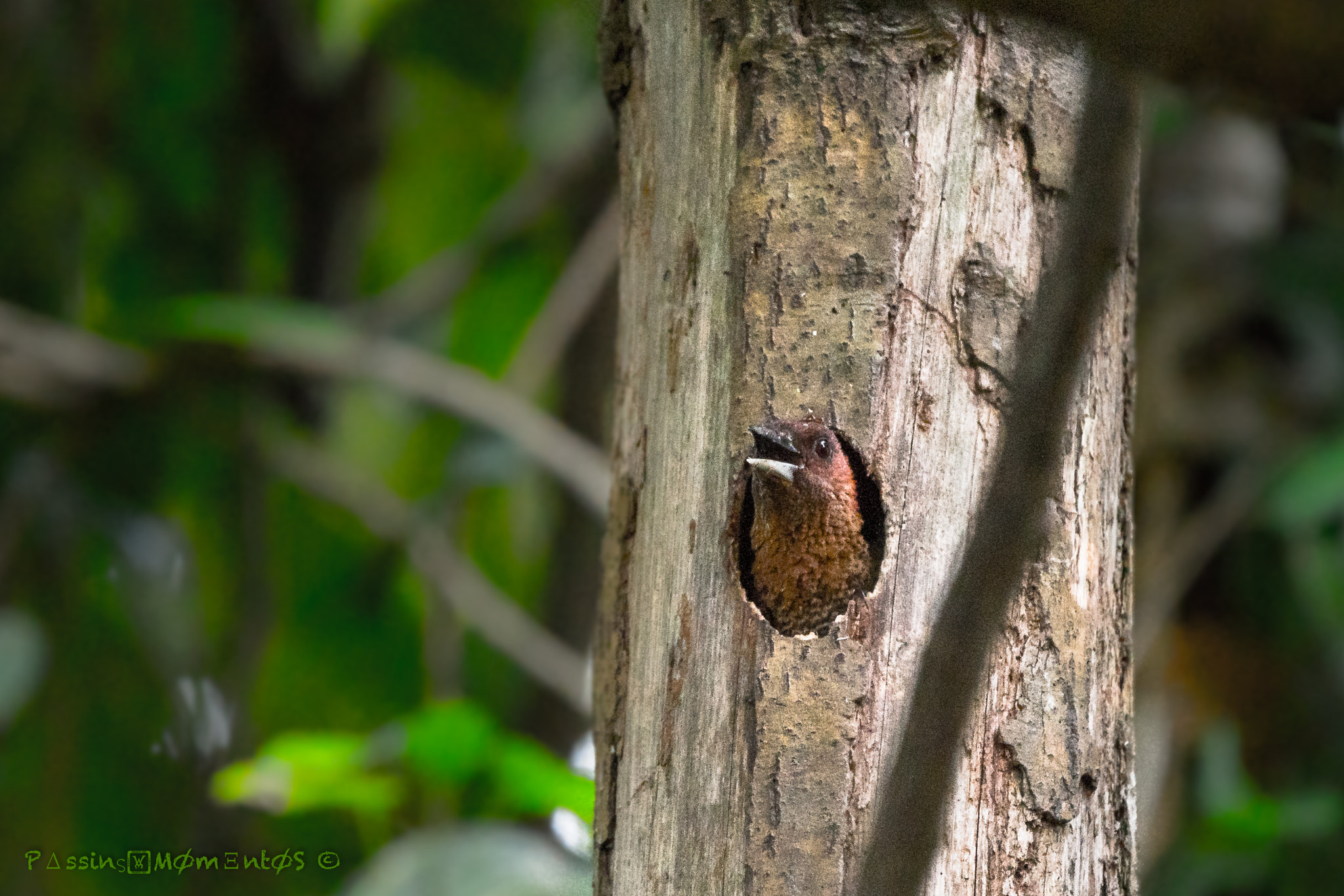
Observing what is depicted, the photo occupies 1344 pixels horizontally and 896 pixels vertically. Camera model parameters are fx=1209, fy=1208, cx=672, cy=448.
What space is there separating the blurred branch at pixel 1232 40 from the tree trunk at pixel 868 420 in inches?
27.0

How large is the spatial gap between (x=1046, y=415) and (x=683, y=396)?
63 centimetres

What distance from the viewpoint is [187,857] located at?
2.63 meters

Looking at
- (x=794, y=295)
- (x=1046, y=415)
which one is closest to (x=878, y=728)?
(x=794, y=295)

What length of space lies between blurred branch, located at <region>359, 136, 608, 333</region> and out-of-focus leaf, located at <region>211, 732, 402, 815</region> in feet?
4.54

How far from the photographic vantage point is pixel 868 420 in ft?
3.70

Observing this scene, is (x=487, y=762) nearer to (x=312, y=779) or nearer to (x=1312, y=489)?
(x=312, y=779)

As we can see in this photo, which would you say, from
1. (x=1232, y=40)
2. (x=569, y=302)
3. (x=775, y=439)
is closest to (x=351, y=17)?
(x=569, y=302)

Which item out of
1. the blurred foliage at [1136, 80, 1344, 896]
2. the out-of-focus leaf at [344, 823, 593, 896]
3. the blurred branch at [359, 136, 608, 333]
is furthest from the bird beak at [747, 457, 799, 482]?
the blurred foliage at [1136, 80, 1344, 896]

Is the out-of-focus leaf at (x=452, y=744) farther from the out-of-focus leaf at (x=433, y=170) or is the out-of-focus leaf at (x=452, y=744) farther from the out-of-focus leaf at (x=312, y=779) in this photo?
the out-of-focus leaf at (x=433, y=170)

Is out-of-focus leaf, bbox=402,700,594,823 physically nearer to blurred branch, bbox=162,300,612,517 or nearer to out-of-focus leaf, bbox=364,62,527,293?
blurred branch, bbox=162,300,612,517

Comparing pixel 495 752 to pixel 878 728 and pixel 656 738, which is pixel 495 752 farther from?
pixel 878 728

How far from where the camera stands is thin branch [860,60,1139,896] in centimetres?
55

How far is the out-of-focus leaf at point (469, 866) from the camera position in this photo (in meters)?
1.87

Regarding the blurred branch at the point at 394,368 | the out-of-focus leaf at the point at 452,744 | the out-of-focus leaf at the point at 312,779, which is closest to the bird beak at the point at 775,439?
the out-of-focus leaf at the point at 452,744
